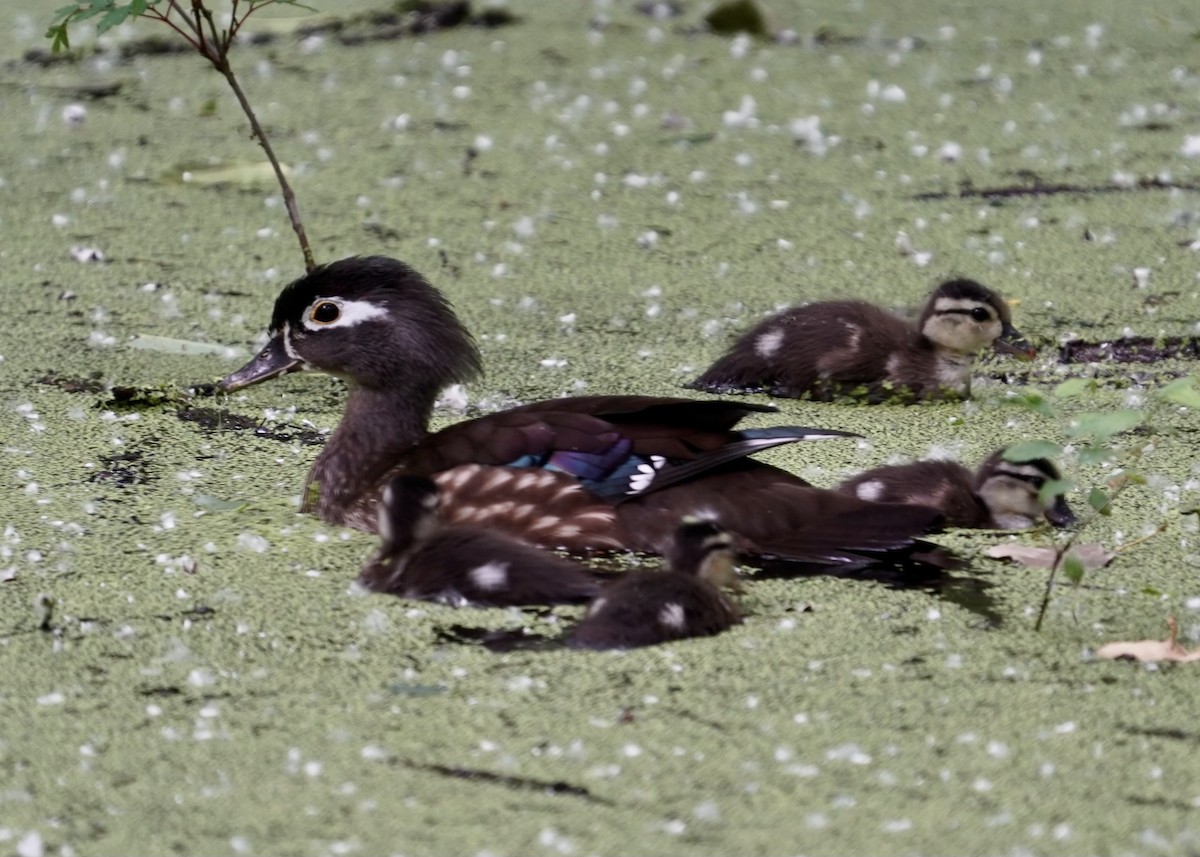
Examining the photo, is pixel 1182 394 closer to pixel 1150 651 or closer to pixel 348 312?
pixel 1150 651

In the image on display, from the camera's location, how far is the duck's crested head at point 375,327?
440 centimetres

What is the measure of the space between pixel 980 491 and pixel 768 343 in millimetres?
1163

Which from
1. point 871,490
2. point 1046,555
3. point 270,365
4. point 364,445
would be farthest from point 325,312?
point 1046,555

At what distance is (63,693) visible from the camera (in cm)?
333

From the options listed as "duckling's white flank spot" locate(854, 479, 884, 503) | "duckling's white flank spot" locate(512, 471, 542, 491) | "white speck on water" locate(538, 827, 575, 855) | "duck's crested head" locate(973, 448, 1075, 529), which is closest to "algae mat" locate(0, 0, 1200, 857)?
"white speck on water" locate(538, 827, 575, 855)

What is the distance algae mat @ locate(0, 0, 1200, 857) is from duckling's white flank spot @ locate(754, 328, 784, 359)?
0.58 ft

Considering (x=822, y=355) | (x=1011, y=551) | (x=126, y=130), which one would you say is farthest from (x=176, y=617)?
(x=126, y=130)

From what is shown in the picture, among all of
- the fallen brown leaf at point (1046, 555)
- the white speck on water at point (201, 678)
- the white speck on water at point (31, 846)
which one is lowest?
the white speck on water at point (31, 846)

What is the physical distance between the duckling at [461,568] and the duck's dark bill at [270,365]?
0.82m

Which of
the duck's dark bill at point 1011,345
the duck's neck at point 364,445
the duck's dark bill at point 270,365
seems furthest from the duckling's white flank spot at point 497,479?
the duck's dark bill at point 1011,345

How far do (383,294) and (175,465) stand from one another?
0.65 m

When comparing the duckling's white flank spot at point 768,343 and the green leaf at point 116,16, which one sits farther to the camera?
the duckling's white flank spot at point 768,343

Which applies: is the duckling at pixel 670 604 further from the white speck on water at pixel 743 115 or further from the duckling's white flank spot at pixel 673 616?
the white speck on water at pixel 743 115

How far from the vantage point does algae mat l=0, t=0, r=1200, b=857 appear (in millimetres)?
2943
